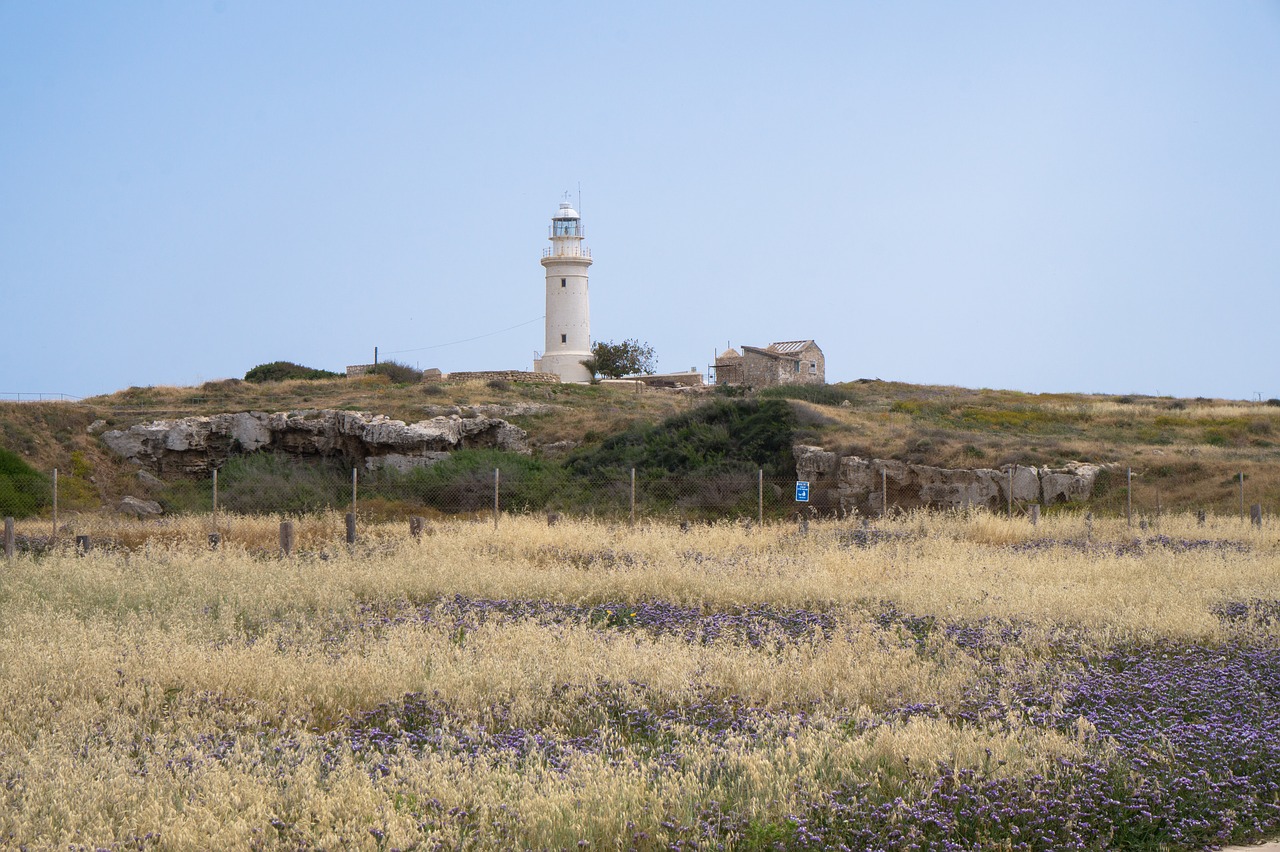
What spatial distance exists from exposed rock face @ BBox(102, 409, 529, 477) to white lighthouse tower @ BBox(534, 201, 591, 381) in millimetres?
22559

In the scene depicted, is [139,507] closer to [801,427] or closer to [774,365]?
[801,427]

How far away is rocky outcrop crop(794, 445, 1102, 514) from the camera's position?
2723 cm

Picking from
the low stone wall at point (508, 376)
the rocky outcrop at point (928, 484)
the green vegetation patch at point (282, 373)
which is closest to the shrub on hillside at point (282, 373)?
the green vegetation patch at point (282, 373)

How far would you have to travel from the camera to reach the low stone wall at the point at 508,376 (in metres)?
52.6

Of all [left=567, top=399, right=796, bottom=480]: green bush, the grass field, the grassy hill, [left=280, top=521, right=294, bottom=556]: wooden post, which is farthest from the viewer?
[left=567, top=399, right=796, bottom=480]: green bush

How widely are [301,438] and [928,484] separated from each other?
22.6 m

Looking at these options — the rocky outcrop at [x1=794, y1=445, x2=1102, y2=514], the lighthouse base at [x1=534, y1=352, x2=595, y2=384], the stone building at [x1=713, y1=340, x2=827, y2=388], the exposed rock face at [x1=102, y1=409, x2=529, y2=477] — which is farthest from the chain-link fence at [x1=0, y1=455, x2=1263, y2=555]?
the stone building at [x1=713, y1=340, x2=827, y2=388]

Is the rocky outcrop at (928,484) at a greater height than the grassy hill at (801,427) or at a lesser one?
lesser

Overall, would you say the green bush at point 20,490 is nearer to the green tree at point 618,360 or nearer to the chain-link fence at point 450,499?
the chain-link fence at point 450,499

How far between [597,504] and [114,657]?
19.3 m

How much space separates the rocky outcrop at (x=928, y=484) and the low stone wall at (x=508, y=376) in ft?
80.2

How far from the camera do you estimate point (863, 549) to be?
18.0m

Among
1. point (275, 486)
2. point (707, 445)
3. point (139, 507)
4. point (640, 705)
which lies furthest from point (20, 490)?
point (640, 705)

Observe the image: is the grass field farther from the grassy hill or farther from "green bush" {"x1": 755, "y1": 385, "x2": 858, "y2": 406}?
"green bush" {"x1": 755, "y1": 385, "x2": 858, "y2": 406}
